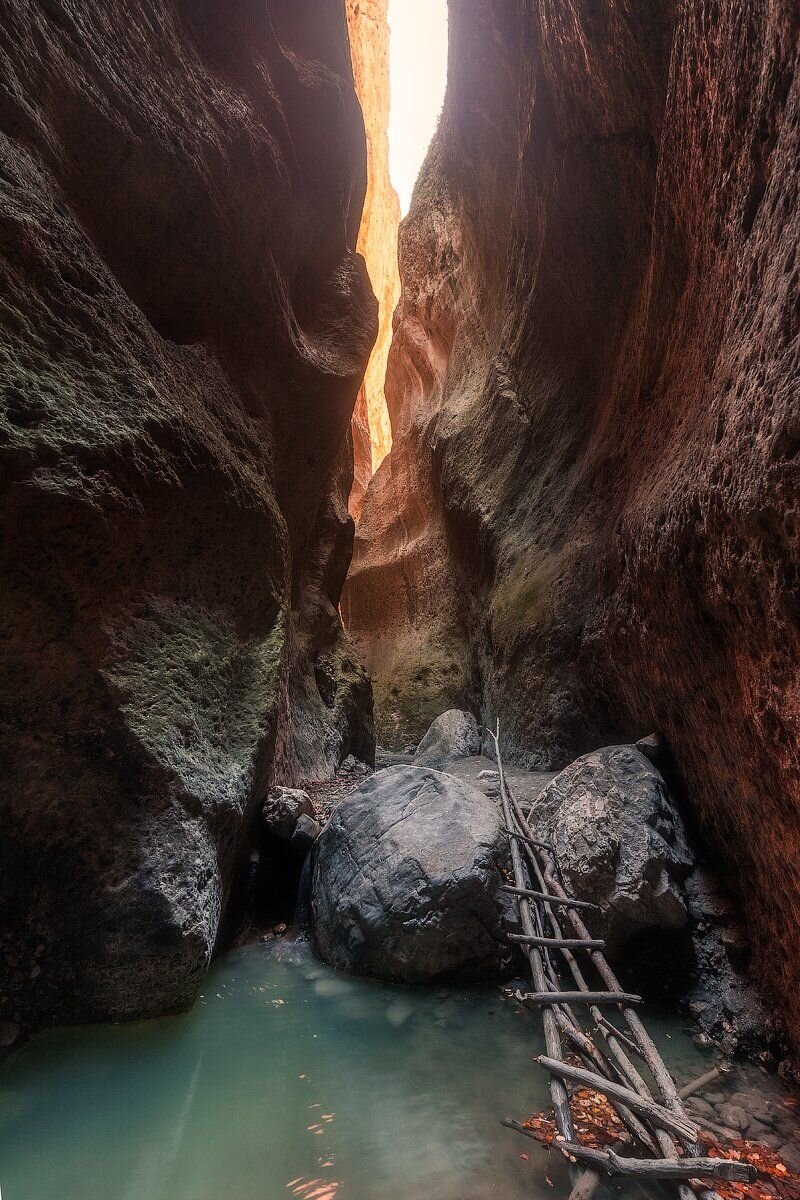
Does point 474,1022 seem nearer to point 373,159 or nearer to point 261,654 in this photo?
point 261,654

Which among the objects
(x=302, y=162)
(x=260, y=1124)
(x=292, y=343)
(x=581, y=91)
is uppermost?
(x=302, y=162)

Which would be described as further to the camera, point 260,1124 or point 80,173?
point 80,173

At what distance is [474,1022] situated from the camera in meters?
3.21

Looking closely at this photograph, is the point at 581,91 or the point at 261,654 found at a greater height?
the point at 581,91

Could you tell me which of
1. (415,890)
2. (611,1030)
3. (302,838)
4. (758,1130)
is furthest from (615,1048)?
(302,838)

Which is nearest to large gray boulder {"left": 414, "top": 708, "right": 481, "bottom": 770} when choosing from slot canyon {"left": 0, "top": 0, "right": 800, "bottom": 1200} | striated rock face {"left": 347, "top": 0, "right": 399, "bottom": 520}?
slot canyon {"left": 0, "top": 0, "right": 800, "bottom": 1200}

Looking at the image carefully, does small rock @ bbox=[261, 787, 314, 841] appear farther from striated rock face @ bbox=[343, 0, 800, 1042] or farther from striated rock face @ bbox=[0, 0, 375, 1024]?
striated rock face @ bbox=[343, 0, 800, 1042]

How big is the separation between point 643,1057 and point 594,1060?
0.75 ft

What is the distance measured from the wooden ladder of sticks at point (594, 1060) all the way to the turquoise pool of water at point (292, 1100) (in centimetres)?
18

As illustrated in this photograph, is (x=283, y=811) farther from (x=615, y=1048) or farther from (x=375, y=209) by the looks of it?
(x=375, y=209)

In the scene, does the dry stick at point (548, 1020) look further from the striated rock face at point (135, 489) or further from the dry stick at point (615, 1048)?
the striated rock face at point (135, 489)

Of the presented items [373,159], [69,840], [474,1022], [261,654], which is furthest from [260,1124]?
[373,159]

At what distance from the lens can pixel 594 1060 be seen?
259cm

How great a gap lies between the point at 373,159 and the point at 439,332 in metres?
21.6
